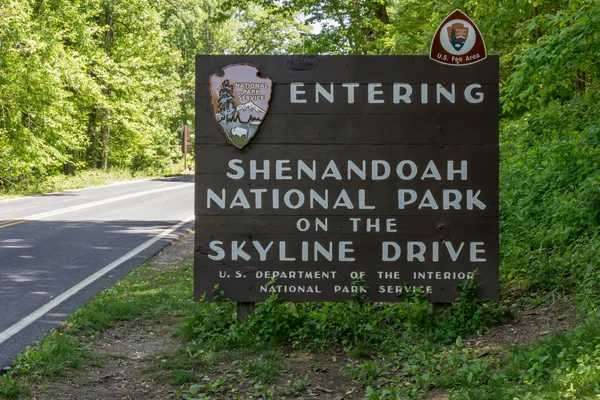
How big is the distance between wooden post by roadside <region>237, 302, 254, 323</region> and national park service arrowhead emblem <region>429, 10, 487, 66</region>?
2.72 m

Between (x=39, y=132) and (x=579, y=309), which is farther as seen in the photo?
(x=39, y=132)

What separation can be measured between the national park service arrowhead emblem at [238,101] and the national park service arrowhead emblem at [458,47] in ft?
4.92

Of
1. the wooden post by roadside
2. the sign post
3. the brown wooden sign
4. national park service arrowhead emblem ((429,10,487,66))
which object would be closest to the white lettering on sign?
the brown wooden sign

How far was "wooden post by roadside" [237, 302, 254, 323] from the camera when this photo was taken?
252 inches

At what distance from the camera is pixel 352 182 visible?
6281 millimetres

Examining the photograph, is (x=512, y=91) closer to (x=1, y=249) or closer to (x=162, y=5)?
(x=1, y=249)

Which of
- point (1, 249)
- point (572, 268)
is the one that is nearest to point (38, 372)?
point (572, 268)

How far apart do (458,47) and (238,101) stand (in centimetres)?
198

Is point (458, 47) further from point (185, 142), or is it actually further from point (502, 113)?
point (185, 142)

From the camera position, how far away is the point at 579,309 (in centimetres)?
579

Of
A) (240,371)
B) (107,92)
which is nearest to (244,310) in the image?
(240,371)

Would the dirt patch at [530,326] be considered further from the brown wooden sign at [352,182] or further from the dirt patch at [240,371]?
the brown wooden sign at [352,182]

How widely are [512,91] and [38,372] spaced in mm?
5751

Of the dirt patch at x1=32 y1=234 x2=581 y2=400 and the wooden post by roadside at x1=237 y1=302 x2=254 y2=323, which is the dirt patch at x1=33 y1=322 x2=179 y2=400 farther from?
the wooden post by roadside at x1=237 y1=302 x2=254 y2=323
